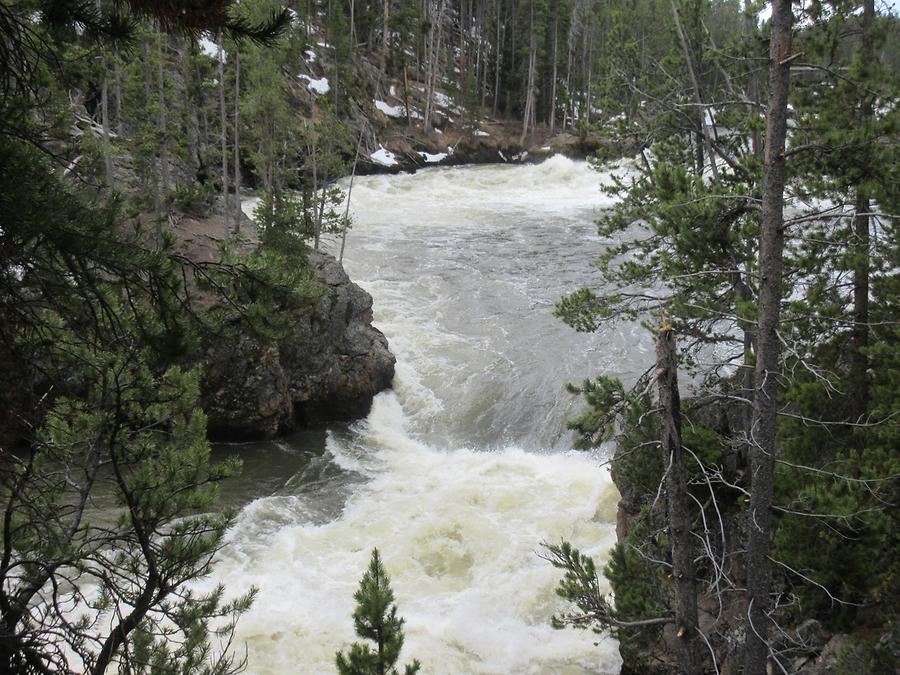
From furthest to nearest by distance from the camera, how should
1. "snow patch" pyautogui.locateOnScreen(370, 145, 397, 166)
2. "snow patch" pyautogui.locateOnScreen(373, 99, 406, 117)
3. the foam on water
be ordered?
"snow patch" pyautogui.locateOnScreen(373, 99, 406, 117), "snow patch" pyautogui.locateOnScreen(370, 145, 397, 166), the foam on water

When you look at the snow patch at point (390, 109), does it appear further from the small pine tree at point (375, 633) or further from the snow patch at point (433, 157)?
the small pine tree at point (375, 633)

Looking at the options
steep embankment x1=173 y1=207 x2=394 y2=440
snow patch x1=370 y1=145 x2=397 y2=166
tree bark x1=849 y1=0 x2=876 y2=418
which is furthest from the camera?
snow patch x1=370 y1=145 x2=397 y2=166

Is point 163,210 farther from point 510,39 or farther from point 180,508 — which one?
point 510,39

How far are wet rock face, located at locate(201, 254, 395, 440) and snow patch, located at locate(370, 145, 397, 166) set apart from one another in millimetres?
23902

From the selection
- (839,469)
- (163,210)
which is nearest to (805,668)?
(839,469)

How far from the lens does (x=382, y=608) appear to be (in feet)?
18.6

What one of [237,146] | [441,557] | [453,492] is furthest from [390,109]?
[441,557]

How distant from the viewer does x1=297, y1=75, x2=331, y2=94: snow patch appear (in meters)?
41.4

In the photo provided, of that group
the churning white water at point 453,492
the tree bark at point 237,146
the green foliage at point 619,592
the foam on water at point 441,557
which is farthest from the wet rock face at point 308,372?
the green foliage at point 619,592

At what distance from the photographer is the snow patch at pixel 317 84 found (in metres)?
41.4

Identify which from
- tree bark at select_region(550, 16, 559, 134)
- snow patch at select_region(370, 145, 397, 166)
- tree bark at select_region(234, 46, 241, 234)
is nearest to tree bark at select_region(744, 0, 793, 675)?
tree bark at select_region(234, 46, 241, 234)

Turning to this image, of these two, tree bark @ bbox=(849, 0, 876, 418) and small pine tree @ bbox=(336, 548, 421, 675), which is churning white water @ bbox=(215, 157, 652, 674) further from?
small pine tree @ bbox=(336, 548, 421, 675)

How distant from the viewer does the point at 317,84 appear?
42.4 meters

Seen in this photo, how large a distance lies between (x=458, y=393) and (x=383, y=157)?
91.8 feet
